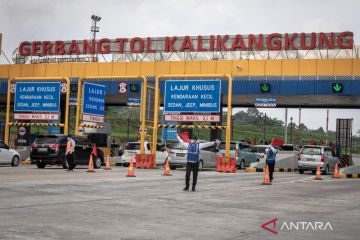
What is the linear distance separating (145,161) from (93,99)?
5.55m

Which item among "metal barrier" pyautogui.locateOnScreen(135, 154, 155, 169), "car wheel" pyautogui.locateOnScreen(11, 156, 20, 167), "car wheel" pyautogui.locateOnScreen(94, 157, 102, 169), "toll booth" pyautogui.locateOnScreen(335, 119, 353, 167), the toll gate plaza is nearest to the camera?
the toll gate plaza

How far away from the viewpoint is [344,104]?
45688mm

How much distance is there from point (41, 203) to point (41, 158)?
1674 centimetres

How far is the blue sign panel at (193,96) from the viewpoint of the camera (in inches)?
1330

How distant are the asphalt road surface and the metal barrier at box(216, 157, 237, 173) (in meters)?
14.1

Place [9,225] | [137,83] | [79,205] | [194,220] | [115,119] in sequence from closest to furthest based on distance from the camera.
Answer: [9,225], [194,220], [79,205], [137,83], [115,119]

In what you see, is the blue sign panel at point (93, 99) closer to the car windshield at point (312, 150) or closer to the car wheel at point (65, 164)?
the car wheel at point (65, 164)

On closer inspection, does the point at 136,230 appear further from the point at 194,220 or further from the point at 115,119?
the point at 115,119

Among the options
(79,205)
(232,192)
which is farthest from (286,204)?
(79,205)

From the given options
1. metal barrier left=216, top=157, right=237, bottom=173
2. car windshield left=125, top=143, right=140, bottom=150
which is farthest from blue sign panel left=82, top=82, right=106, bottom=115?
metal barrier left=216, top=157, right=237, bottom=173

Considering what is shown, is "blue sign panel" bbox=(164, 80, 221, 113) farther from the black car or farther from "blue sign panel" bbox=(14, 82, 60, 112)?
the black car

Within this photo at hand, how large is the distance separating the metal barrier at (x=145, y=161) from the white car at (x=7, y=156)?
6.69m

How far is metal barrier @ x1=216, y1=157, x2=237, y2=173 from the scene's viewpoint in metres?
32.1

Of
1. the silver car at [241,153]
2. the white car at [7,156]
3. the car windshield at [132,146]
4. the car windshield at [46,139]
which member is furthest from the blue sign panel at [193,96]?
the white car at [7,156]
